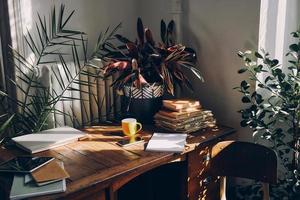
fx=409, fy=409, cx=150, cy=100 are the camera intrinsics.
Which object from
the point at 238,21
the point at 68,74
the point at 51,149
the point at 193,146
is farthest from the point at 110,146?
the point at 238,21

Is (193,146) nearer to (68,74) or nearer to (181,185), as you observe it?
(181,185)

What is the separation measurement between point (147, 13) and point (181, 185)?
47.8 inches

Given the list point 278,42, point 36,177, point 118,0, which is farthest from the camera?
point 118,0

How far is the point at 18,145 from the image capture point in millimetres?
1995

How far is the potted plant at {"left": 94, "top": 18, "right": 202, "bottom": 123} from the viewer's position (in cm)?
226

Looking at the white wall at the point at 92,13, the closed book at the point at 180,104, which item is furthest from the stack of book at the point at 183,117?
the white wall at the point at 92,13

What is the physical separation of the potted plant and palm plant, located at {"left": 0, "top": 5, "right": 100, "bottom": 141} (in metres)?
0.19

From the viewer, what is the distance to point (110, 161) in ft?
6.02

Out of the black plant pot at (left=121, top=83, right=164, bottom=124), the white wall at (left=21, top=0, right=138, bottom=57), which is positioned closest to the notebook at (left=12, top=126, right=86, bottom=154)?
the black plant pot at (left=121, top=83, right=164, bottom=124)

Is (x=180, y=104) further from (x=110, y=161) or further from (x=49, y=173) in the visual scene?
(x=49, y=173)

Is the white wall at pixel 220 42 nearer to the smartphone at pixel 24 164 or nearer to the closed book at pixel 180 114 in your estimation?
the closed book at pixel 180 114

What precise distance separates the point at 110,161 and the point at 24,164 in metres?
0.37

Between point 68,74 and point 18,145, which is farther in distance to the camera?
point 68,74

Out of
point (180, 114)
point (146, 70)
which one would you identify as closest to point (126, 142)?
point (180, 114)
